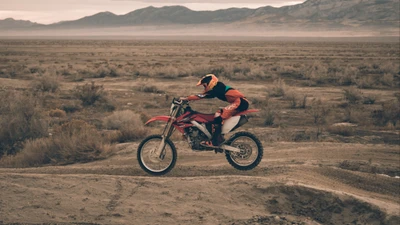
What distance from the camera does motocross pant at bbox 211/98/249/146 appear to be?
31.0 ft

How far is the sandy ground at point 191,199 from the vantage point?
7.75 metres

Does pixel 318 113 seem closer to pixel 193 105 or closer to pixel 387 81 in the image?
pixel 193 105

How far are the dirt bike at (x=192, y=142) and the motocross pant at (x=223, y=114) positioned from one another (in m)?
0.06

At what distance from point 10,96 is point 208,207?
10189mm

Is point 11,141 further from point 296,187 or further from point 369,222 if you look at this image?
point 369,222

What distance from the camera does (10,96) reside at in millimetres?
16141

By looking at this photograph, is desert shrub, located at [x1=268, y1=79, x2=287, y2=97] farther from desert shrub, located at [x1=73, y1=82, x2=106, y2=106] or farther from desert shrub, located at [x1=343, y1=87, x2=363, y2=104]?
desert shrub, located at [x1=73, y1=82, x2=106, y2=106]

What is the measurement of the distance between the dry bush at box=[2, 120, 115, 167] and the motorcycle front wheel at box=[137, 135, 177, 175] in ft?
9.55

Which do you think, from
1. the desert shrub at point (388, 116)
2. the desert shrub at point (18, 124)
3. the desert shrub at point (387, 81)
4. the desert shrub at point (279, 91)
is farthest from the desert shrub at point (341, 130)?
the desert shrub at point (387, 81)

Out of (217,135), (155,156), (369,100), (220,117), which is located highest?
(220,117)

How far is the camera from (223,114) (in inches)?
372

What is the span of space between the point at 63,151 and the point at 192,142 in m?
4.25

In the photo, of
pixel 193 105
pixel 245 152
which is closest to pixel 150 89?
pixel 193 105

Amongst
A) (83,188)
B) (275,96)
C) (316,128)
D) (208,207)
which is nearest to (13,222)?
(83,188)
